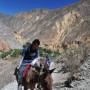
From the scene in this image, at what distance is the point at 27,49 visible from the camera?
10.4 meters

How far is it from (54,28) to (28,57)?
3268 inches

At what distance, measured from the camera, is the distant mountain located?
79262 mm

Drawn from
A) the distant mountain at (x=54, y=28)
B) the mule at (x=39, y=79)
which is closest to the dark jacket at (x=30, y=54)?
the mule at (x=39, y=79)

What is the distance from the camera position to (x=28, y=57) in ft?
34.2

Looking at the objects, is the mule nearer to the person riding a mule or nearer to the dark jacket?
the person riding a mule

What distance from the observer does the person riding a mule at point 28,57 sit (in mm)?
10203

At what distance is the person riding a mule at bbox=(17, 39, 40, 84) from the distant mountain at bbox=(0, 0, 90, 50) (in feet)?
194

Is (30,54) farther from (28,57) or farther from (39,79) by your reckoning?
(39,79)

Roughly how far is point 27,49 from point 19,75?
79 cm

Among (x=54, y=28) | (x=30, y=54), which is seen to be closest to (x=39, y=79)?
(x=30, y=54)

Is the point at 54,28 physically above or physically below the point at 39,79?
above

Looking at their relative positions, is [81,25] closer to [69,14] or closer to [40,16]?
[69,14]

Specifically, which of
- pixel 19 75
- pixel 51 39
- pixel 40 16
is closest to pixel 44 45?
pixel 51 39

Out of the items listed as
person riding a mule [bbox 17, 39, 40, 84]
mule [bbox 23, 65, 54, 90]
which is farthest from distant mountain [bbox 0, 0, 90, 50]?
mule [bbox 23, 65, 54, 90]
